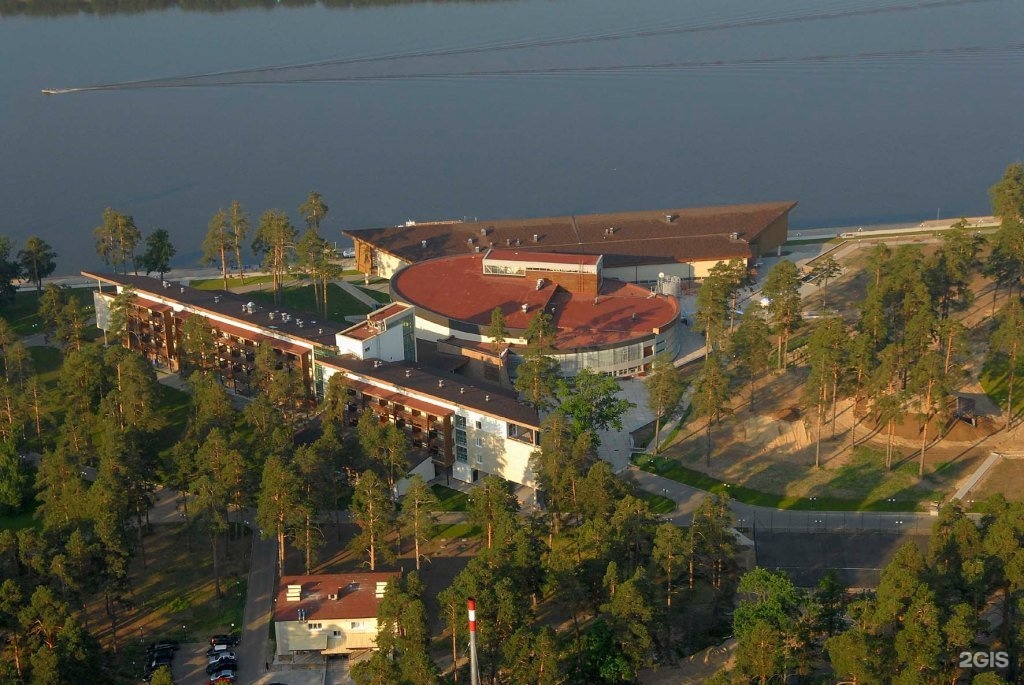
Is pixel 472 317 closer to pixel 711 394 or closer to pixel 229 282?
pixel 711 394

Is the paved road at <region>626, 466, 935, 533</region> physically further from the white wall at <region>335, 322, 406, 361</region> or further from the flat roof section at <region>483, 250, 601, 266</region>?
the flat roof section at <region>483, 250, 601, 266</region>

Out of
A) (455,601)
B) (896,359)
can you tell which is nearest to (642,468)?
(896,359)

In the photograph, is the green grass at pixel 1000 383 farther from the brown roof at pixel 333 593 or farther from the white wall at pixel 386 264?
the white wall at pixel 386 264

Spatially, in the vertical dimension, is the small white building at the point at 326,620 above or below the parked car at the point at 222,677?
above

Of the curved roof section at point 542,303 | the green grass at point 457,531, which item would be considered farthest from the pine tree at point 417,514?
the curved roof section at point 542,303

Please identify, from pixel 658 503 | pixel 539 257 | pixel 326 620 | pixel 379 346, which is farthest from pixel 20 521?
pixel 539 257

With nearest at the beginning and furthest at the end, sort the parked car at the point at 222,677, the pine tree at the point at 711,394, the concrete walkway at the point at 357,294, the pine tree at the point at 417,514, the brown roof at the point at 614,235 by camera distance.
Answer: the parked car at the point at 222,677 → the pine tree at the point at 417,514 → the pine tree at the point at 711,394 → the concrete walkway at the point at 357,294 → the brown roof at the point at 614,235

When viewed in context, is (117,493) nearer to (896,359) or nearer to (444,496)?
(444,496)
